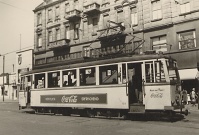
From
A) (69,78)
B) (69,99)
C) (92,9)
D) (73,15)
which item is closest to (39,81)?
(69,78)

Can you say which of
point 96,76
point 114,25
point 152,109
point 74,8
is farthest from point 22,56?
point 152,109

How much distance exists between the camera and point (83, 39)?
32.2 m

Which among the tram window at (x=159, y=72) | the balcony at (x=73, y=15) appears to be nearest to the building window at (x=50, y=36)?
the balcony at (x=73, y=15)

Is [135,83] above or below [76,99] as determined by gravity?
above

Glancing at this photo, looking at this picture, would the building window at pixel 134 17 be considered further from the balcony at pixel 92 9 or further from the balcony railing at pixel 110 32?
the balcony at pixel 92 9

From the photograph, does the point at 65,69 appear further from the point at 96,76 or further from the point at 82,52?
the point at 82,52

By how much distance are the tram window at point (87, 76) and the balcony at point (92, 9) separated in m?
17.1

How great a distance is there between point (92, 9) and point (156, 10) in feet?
26.6

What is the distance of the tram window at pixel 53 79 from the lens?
16.1 meters

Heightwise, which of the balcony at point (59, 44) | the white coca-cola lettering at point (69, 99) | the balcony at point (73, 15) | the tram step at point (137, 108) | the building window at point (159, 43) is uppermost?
the balcony at point (73, 15)

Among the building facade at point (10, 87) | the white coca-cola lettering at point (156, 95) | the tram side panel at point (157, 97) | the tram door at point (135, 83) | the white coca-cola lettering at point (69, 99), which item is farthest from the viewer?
the building facade at point (10, 87)

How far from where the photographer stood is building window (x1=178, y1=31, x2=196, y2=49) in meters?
22.8

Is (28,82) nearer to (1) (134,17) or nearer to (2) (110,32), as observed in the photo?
(2) (110,32)

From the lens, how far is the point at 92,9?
30234 millimetres
